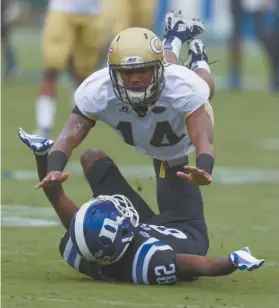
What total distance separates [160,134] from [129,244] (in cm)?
66

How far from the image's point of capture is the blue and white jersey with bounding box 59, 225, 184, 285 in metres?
5.98

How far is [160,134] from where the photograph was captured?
640 centimetres

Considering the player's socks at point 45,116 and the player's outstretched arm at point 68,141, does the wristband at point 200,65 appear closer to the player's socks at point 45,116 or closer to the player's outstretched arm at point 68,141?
the player's outstretched arm at point 68,141

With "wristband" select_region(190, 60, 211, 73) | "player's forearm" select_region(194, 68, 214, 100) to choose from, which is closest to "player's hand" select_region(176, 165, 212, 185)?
"player's forearm" select_region(194, 68, 214, 100)

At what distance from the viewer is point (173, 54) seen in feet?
23.3

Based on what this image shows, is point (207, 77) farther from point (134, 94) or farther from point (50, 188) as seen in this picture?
point (50, 188)

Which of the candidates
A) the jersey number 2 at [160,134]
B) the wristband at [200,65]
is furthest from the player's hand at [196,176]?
the wristband at [200,65]

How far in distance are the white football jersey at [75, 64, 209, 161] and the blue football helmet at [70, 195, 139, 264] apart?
539 mm

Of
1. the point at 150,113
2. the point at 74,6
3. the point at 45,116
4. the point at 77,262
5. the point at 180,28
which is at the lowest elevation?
the point at 45,116

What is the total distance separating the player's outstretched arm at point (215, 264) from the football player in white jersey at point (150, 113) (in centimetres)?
40

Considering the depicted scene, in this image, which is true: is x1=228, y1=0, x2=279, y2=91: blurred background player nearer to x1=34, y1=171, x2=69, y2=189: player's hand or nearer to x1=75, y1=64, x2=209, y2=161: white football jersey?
x1=75, y1=64, x2=209, y2=161: white football jersey

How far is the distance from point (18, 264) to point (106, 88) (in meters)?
1.03

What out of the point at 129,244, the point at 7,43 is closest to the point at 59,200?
the point at 129,244

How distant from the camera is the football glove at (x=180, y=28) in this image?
24.7 ft
